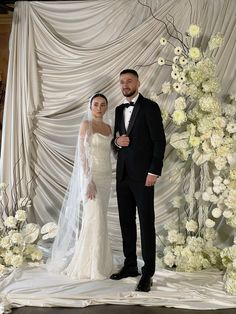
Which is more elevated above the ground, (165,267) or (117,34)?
(117,34)

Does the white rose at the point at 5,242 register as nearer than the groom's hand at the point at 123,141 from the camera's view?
No

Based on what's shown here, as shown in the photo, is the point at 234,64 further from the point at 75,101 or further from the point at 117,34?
the point at 75,101

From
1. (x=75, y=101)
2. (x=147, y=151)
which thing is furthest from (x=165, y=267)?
(x=75, y=101)

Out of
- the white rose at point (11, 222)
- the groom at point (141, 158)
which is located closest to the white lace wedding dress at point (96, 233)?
the groom at point (141, 158)

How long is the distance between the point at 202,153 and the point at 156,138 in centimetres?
62

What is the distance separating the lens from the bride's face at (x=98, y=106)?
3.49 m

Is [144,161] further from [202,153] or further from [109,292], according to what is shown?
[109,292]

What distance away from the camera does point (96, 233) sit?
3451 millimetres

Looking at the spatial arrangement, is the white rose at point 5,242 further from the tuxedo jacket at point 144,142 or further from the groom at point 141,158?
→ the tuxedo jacket at point 144,142

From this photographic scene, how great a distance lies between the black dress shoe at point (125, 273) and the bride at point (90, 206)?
0.07m

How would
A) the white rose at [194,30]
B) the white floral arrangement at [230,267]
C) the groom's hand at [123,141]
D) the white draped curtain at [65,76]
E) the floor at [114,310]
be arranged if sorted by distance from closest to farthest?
1. the floor at [114,310]
2. the white floral arrangement at [230,267]
3. the groom's hand at [123,141]
4. the white rose at [194,30]
5. the white draped curtain at [65,76]

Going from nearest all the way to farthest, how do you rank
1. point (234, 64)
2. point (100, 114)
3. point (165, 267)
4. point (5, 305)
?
point (5, 305)
point (100, 114)
point (165, 267)
point (234, 64)

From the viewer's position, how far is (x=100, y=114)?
11.6ft

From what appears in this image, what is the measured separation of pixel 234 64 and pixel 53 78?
73.1 inches
